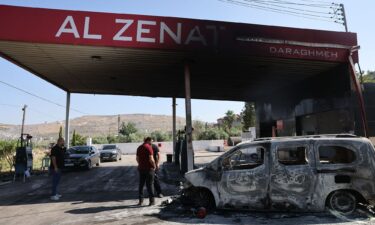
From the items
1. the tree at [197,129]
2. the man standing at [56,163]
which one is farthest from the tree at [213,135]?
the man standing at [56,163]

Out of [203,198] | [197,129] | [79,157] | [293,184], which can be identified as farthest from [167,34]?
[197,129]

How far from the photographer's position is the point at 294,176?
745 centimetres

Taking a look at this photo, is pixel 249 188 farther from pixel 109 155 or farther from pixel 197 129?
pixel 197 129

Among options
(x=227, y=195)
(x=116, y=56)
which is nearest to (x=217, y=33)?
(x=116, y=56)

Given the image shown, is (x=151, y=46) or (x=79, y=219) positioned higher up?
(x=151, y=46)

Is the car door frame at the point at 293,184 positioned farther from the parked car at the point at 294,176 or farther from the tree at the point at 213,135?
the tree at the point at 213,135

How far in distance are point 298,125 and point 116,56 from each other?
1025 centimetres

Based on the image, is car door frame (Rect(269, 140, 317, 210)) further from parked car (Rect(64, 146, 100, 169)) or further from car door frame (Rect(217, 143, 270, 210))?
parked car (Rect(64, 146, 100, 169))

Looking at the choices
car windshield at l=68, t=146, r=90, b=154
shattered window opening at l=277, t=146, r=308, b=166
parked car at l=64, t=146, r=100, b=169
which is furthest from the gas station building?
shattered window opening at l=277, t=146, r=308, b=166

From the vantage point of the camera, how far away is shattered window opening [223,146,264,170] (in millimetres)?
7906

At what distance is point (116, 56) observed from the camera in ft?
42.6

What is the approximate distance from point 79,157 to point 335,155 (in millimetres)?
15397

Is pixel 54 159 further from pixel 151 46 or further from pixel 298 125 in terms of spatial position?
pixel 298 125

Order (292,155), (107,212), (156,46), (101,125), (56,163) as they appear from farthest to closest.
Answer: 1. (101,125)
2. (156,46)
3. (56,163)
4. (107,212)
5. (292,155)
